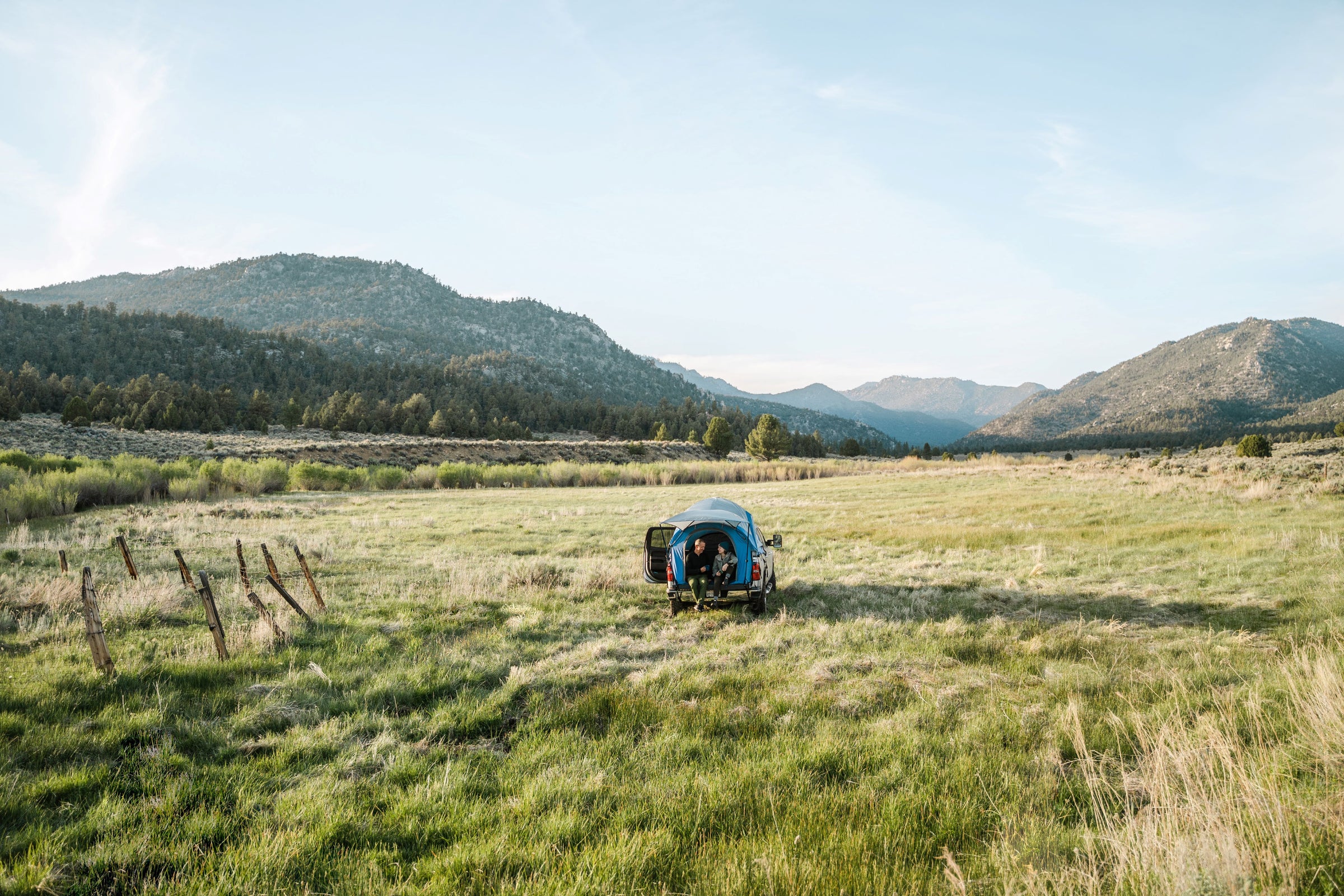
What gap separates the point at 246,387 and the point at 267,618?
135467 millimetres

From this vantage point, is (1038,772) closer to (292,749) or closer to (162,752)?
(292,749)

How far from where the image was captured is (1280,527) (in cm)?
1764

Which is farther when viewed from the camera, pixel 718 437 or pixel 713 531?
pixel 718 437

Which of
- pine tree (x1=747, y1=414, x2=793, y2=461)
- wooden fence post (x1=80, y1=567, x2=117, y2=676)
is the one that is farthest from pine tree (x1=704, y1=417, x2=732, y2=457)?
wooden fence post (x1=80, y1=567, x2=117, y2=676)

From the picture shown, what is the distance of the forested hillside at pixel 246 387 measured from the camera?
8106 centimetres

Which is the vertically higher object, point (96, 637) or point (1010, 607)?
point (96, 637)

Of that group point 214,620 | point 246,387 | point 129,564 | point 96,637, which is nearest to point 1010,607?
point 214,620

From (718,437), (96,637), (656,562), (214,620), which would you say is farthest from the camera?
(718,437)

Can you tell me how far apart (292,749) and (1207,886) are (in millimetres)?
6550

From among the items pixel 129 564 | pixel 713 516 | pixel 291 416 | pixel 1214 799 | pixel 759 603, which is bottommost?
pixel 759 603

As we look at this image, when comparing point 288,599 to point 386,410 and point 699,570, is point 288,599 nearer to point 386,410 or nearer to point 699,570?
point 699,570

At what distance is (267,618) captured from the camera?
8891 mm

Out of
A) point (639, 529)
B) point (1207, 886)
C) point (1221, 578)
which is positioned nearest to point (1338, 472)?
point (1221, 578)

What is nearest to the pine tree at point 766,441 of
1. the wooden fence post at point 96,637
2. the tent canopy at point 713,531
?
the tent canopy at point 713,531
